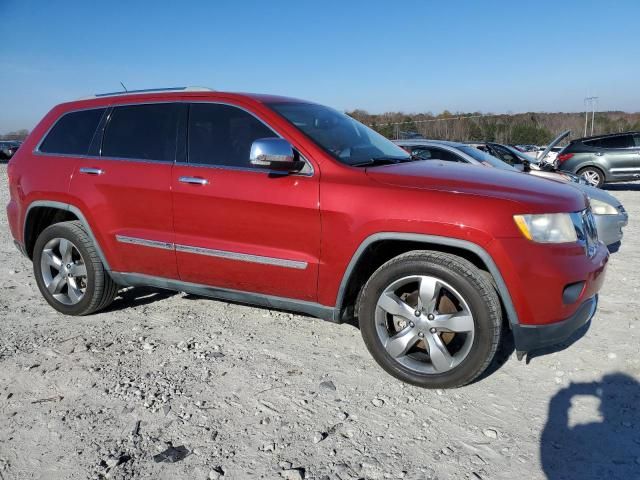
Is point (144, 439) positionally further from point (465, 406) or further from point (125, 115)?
point (125, 115)

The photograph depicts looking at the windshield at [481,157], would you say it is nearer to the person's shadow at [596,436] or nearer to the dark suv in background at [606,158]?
the person's shadow at [596,436]

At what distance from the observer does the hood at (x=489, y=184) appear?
2824mm

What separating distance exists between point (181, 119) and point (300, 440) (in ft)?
7.97

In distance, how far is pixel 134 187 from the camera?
3.72 metres

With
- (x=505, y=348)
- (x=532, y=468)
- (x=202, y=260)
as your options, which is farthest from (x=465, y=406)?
(x=202, y=260)

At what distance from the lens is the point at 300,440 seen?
2.54 m

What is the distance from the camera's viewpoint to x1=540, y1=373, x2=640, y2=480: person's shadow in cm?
231

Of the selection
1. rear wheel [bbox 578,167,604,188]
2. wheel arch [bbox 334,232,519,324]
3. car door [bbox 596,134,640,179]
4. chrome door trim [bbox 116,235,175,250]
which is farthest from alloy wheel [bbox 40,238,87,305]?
car door [bbox 596,134,640,179]

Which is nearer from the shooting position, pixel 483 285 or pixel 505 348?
pixel 483 285

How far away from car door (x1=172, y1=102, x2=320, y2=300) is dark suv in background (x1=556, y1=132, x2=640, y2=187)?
12.2 meters

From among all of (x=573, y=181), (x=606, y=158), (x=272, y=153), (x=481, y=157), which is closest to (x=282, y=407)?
(x=272, y=153)

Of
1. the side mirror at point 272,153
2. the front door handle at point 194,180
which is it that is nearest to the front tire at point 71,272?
the front door handle at point 194,180

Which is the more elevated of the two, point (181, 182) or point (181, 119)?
point (181, 119)

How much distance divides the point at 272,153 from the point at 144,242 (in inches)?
53.1
